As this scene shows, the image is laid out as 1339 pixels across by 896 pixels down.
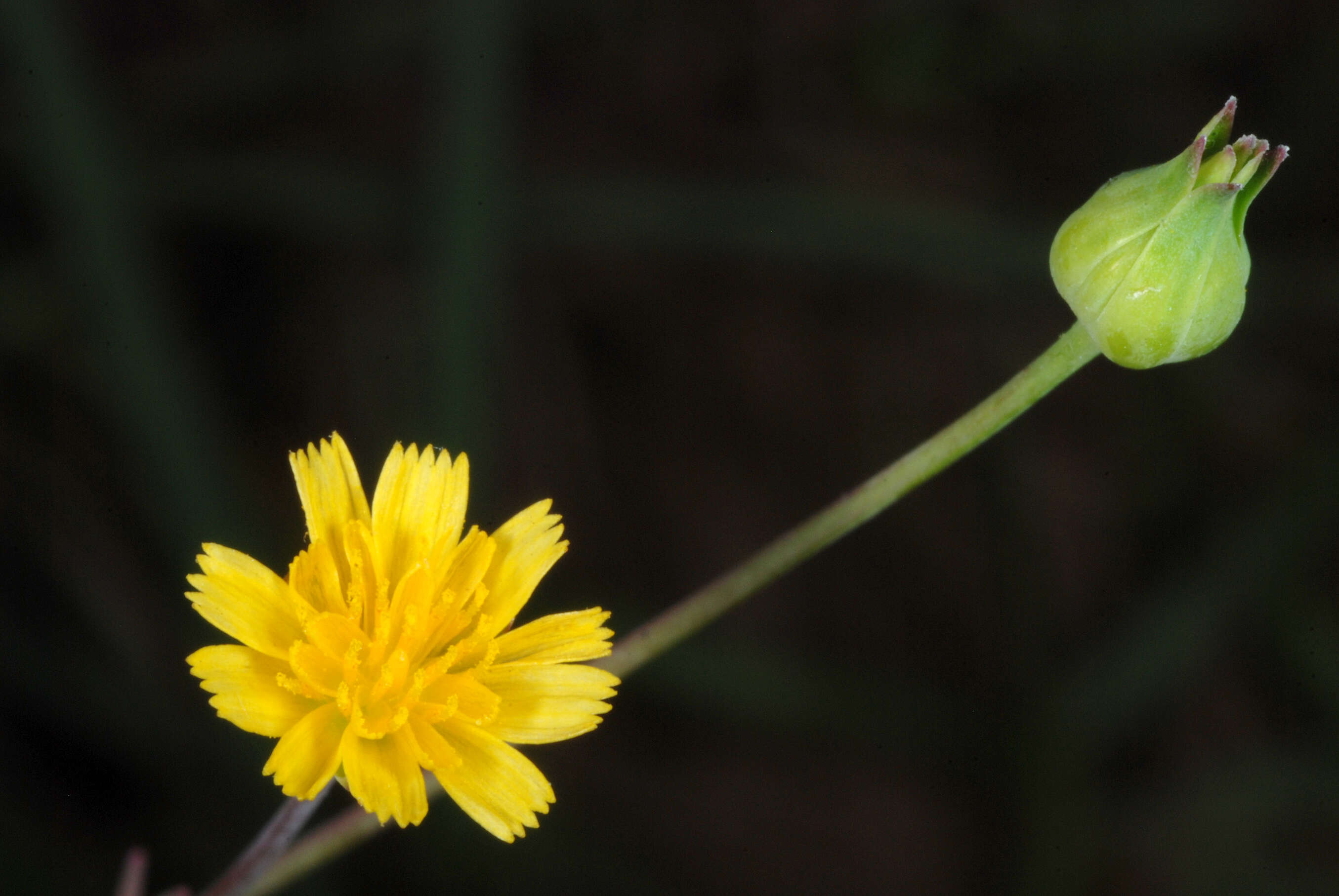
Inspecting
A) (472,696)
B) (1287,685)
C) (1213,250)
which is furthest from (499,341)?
(1287,685)

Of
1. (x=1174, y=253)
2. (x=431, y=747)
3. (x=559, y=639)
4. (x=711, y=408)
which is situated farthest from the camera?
(x=711, y=408)

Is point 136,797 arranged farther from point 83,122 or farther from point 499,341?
point 83,122

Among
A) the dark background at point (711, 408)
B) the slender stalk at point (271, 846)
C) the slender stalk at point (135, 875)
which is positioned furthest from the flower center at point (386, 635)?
the dark background at point (711, 408)

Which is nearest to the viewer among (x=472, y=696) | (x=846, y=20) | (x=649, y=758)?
(x=472, y=696)

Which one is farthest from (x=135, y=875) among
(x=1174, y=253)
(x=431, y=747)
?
(x=1174, y=253)

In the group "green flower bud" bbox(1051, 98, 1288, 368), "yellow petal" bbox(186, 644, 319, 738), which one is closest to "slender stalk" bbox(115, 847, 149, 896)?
"yellow petal" bbox(186, 644, 319, 738)

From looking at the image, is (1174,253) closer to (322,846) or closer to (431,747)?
(431,747)

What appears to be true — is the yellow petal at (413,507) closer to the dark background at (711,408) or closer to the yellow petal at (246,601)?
the yellow petal at (246,601)
